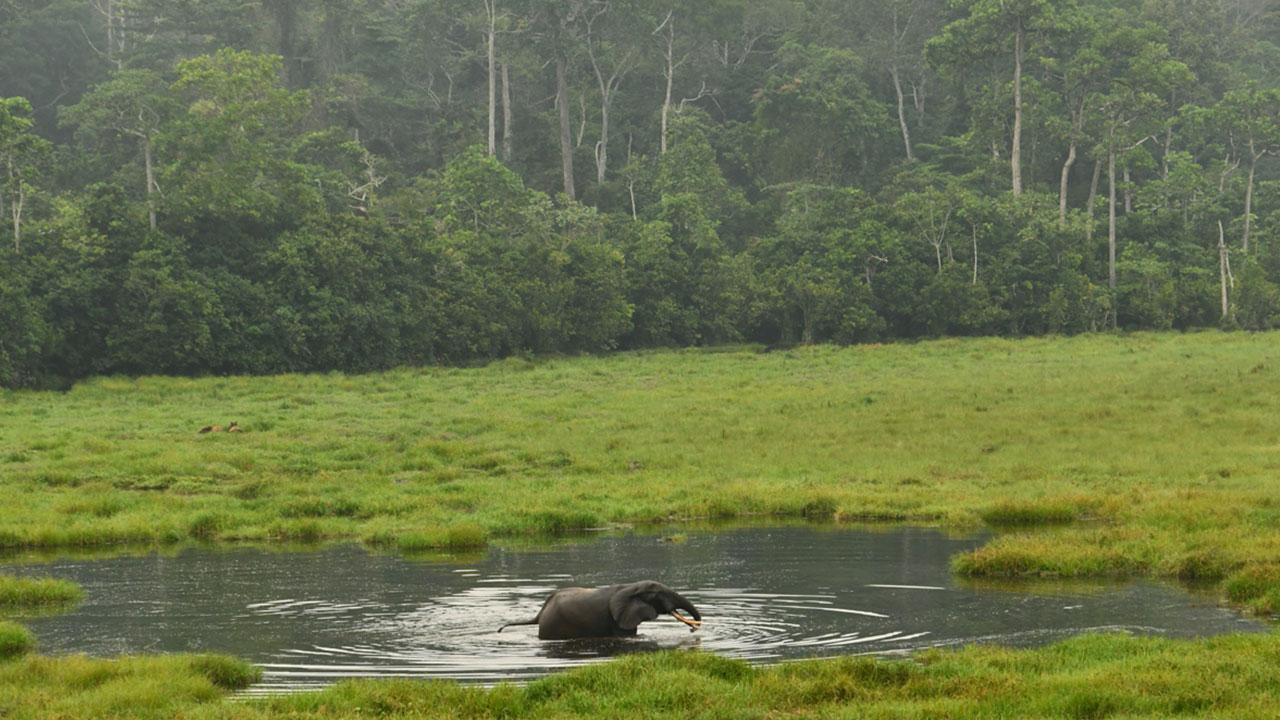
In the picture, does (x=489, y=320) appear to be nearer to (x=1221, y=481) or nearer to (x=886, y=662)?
(x=1221, y=481)

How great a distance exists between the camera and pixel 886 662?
42.4 feet

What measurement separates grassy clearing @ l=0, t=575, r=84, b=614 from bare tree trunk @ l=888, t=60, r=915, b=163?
6973 centimetres

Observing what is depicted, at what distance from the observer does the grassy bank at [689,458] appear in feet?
78.3

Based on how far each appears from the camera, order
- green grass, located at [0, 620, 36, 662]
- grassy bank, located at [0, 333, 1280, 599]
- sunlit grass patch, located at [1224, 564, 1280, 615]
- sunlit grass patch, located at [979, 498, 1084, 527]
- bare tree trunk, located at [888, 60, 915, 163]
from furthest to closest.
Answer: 1. bare tree trunk, located at [888, 60, 915, 163]
2. sunlit grass patch, located at [979, 498, 1084, 527]
3. grassy bank, located at [0, 333, 1280, 599]
4. sunlit grass patch, located at [1224, 564, 1280, 615]
5. green grass, located at [0, 620, 36, 662]

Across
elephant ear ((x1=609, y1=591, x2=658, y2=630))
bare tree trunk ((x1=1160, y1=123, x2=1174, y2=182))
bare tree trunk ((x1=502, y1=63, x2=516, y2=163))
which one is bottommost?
elephant ear ((x1=609, y1=591, x2=658, y2=630))

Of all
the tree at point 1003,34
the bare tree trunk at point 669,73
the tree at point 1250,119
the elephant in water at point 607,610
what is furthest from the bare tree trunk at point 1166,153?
the elephant in water at point 607,610

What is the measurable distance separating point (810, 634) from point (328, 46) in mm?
74505

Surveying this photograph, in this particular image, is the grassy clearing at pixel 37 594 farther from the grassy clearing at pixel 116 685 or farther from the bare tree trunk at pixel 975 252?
the bare tree trunk at pixel 975 252

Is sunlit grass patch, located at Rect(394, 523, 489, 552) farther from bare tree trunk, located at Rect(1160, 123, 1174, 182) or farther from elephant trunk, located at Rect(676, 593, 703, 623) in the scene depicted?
bare tree trunk, located at Rect(1160, 123, 1174, 182)

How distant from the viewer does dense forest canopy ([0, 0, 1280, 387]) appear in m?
55.4

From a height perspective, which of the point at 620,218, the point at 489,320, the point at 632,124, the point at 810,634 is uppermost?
the point at 632,124

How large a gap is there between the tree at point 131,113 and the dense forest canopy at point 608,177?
0.28m

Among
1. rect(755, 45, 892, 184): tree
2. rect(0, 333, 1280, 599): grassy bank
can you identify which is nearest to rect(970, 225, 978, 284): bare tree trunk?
rect(755, 45, 892, 184): tree

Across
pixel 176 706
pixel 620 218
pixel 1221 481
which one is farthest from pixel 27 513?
pixel 620 218
